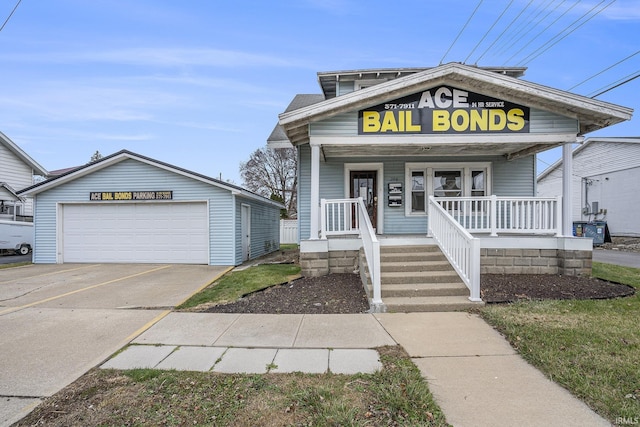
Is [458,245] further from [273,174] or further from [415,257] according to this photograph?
[273,174]

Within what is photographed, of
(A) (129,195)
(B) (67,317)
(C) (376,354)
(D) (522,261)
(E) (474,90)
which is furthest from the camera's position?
(A) (129,195)

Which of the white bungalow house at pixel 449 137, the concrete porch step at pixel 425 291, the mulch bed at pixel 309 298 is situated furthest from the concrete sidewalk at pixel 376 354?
the white bungalow house at pixel 449 137

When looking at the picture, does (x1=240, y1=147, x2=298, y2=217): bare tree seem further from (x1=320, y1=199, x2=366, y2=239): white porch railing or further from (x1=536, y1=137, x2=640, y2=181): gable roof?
(x1=320, y1=199, x2=366, y2=239): white porch railing

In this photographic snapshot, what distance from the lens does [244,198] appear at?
12.5 meters

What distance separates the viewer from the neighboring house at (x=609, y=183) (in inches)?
724

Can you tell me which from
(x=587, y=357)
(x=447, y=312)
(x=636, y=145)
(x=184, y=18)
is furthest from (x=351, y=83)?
(x=636, y=145)

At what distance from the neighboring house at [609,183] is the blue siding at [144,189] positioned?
19.6 m

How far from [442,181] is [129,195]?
421 inches

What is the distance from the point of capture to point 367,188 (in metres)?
10.5

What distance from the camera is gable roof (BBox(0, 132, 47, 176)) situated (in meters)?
18.7

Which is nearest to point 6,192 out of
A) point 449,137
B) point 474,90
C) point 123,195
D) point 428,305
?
point 123,195

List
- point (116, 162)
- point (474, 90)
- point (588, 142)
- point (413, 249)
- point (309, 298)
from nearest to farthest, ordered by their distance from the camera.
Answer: point (309, 298) < point (413, 249) < point (474, 90) < point (116, 162) < point (588, 142)

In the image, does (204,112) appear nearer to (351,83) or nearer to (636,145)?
(351,83)

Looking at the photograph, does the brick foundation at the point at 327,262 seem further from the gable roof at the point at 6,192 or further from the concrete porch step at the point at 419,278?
the gable roof at the point at 6,192
